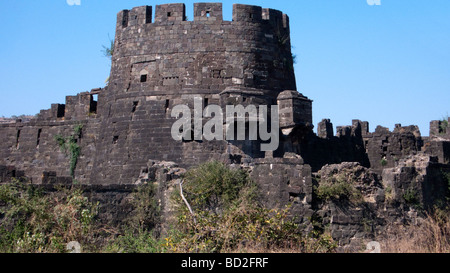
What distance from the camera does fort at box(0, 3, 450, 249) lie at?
19.3 m

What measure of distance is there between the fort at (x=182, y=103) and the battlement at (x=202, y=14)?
3 centimetres

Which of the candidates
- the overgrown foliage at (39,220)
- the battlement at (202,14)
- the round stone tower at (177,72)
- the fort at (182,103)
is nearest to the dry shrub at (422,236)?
the fort at (182,103)

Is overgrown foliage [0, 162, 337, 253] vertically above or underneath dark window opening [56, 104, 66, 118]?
underneath

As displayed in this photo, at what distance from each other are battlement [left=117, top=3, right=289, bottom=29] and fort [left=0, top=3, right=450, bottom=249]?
3cm

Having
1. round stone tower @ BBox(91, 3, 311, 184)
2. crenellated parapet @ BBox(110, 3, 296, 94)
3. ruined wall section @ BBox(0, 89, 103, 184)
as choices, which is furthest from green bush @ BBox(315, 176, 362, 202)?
ruined wall section @ BBox(0, 89, 103, 184)

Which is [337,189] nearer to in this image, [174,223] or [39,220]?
[174,223]

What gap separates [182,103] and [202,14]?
2992 mm

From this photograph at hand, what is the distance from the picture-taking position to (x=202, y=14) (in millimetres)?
21406

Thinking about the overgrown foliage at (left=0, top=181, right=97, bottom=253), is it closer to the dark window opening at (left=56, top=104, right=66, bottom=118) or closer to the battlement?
the battlement

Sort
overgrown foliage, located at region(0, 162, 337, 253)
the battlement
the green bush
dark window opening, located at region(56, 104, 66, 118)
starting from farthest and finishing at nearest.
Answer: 1. dark window opening, located at region(56, 104, 66, 118)
2. the battlement
3. the green bush
4. overgrown foliage, located at region(0, 162, 337, 253)

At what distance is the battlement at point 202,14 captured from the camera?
21.4m

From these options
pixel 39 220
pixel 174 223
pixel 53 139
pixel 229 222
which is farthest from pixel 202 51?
pixel 229 222

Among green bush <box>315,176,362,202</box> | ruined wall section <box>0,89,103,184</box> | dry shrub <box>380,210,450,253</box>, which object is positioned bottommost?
dry shrub <box>380,210,450,253</box>
